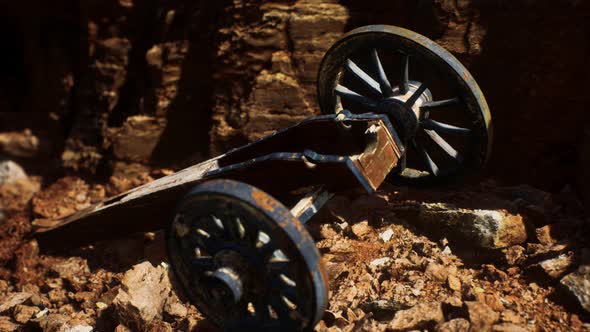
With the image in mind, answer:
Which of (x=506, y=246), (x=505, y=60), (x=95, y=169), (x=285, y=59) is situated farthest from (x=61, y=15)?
(x=506, y=246)

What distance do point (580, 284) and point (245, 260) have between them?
2114 millimetres

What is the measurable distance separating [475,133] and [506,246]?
0.85 metres

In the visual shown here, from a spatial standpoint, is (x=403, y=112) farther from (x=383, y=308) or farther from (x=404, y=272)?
(x=383, y=308)

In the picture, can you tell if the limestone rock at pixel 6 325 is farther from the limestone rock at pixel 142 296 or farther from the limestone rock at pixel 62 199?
the limestone rock at pixel 62 199

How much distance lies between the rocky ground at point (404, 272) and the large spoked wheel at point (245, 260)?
55cm

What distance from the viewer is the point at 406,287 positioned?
370 cm

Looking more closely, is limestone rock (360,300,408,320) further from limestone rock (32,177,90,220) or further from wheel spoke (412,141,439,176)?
limestone rock (32,177,90,220)

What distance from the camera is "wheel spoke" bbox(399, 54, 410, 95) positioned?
3.93m

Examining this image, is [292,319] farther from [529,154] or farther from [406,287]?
[529,154]

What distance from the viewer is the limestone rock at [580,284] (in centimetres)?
329

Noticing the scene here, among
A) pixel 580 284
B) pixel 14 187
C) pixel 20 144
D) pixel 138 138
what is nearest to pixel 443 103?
pixel 580 284

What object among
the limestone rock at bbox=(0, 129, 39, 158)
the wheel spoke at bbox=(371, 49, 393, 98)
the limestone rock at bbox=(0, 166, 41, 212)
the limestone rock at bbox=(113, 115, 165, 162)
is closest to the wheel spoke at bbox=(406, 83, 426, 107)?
the wheel spoke at bbox=(371, 49, 393, 98)

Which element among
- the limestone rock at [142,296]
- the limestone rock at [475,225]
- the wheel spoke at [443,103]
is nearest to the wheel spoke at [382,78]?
the wheel spoke at [443,103]

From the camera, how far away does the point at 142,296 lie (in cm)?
393
